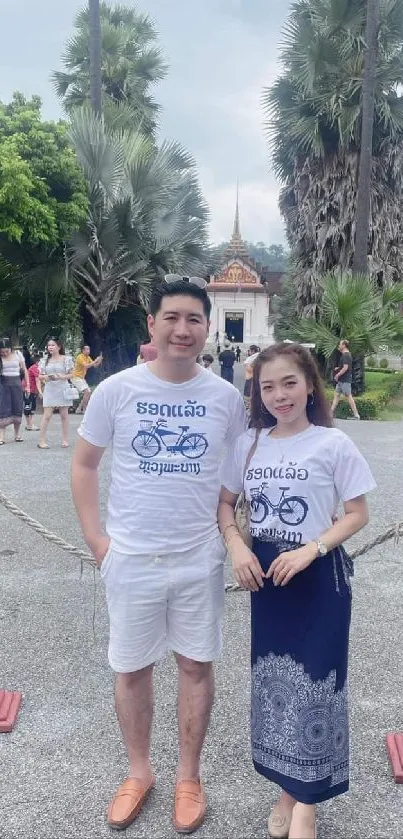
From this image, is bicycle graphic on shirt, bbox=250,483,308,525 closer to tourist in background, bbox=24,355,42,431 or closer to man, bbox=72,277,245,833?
man, bbox=72,277,245,833

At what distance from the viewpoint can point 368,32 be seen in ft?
46.7

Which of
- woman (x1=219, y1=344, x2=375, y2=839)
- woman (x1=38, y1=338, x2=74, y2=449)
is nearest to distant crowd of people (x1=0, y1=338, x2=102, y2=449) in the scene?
woman (x1=38, y1=338, x2=74, y2=449)

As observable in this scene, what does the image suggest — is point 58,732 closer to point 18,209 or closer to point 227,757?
point 227,757

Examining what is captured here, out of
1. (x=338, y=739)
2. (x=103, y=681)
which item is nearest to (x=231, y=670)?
(x=103, y=681)

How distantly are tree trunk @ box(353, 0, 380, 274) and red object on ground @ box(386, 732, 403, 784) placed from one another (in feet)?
43.9

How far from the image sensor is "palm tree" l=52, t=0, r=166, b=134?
2103 centimetres

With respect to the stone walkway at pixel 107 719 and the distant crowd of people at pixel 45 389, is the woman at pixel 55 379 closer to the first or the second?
the distant crowd of people at pixel 45 389

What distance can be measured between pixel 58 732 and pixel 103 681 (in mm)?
434

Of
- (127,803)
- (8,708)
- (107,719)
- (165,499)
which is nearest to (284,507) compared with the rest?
(165,499)

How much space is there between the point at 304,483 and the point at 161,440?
447 millimetres

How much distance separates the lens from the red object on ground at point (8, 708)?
277cm

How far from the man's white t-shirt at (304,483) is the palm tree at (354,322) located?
38.7ft

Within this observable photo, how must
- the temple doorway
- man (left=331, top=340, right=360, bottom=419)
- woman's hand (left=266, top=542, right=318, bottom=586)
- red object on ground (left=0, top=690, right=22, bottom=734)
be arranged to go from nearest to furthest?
woman's hand (left=266, top=542, right=318, bottom=586), red object on ground (left=0, top=690, right=22, bottom=734), man (left=331, top=340, right=360, bottom=419), the temple doorway

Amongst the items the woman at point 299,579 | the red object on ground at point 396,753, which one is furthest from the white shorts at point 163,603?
the red object on ground at point 396,753
